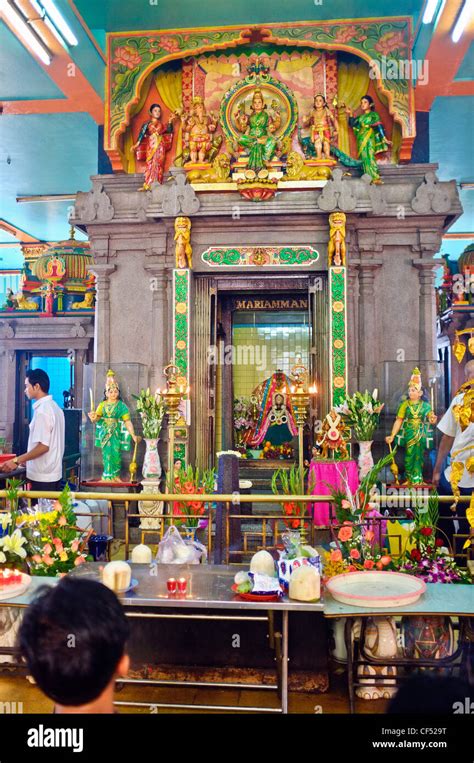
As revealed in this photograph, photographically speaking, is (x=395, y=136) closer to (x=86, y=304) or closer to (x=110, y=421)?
(x=110, y=421)

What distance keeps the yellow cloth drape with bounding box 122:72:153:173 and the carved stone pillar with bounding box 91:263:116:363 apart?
178 cm

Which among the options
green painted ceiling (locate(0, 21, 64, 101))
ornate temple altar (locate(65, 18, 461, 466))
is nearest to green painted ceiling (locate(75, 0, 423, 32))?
ornate temple altar (locate(65, 18, 461, 466))

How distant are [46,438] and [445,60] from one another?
811cm

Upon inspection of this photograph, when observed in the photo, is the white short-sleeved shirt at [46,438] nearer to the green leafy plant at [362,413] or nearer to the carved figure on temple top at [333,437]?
the carved figure on temple top at [333,437]

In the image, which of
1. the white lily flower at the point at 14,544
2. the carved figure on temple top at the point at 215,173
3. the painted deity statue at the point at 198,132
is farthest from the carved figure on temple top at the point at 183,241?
the white lily flower at the point at 14,544

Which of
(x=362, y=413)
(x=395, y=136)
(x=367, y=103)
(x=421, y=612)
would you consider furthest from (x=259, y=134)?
(x=421, y=612)

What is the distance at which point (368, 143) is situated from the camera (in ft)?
31.7

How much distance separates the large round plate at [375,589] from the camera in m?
3.30

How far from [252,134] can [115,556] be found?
21.9 ft

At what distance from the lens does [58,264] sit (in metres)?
14.3

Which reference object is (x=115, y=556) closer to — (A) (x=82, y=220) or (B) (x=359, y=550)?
(B) (x=359, y=550)

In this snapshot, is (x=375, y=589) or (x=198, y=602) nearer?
(x=198, y=602)

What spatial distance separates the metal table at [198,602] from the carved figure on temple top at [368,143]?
7.53 metres

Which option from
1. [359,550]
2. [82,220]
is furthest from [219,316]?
[359,550]
